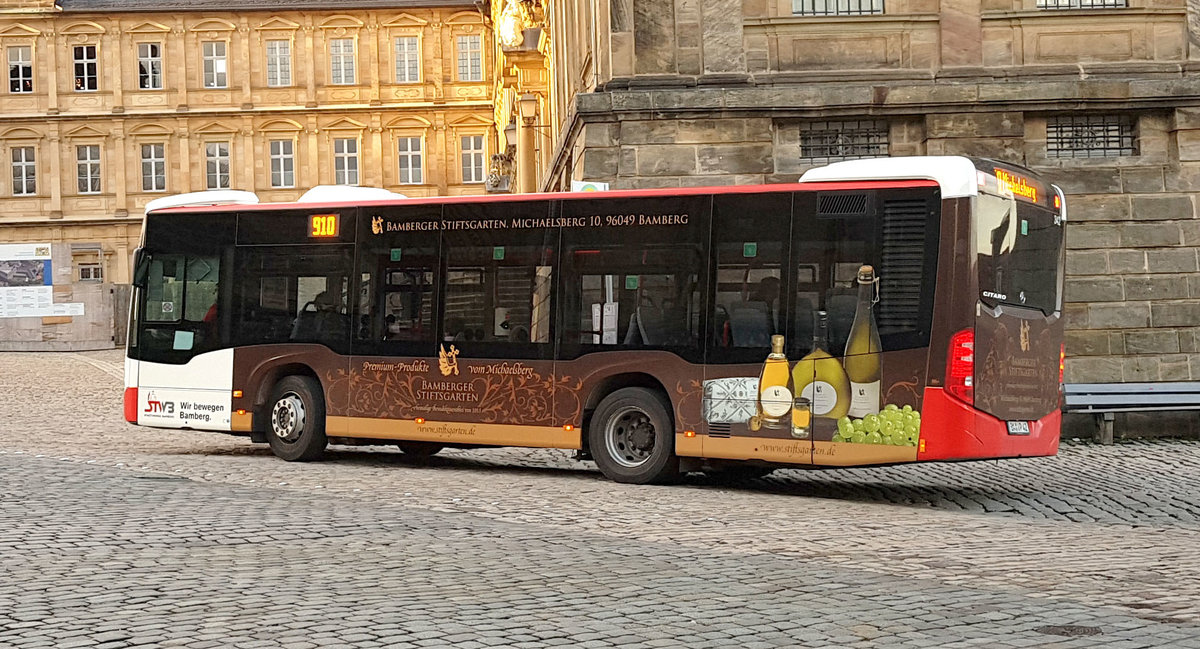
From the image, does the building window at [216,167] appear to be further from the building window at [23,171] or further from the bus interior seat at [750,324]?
the bus interior seat at [750,324]

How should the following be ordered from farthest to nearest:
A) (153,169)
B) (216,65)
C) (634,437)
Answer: (216,65) < (153,169) < (634,437)

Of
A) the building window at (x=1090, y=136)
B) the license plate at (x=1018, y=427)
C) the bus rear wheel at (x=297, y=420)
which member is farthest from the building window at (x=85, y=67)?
the license plate at (x=1018, y=427)

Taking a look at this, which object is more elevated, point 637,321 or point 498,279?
point 498,279

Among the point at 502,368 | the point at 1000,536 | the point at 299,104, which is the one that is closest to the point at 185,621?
the point at 1000,536

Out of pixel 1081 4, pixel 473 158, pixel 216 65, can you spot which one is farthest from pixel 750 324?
pixel 216 65

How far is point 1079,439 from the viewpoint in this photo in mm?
20016

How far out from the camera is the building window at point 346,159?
237 feet

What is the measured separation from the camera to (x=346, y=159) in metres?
72.3

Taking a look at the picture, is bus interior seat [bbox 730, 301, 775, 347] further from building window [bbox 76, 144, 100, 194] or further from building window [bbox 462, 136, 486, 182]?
building window [bbox 76, 144, 100, 194]

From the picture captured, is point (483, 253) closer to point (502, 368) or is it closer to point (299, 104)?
point (502, 368)

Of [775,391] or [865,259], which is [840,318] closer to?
[865,259]

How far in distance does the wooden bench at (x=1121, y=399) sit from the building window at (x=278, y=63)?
186ft

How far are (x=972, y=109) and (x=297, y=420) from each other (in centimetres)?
945

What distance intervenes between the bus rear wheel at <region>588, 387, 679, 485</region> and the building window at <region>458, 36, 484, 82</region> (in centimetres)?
5869
